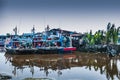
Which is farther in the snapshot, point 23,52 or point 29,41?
point 29,41

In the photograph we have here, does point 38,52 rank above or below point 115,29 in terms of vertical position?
below

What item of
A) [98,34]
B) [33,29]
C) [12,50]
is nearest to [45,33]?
[33,29]

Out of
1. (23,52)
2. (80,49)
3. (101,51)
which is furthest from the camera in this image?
(80,49)

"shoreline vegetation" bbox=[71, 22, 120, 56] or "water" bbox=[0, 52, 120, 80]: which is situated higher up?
"shoreline vegetation" bbox=[71, 22, 120, 56]

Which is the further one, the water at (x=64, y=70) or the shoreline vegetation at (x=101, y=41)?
the shoreline vegetation at (x=101, y=41)

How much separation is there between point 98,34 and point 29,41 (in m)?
12.8

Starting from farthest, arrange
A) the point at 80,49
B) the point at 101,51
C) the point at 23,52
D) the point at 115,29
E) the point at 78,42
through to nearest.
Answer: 1. the point at 78,42
2. the point at 80,49
3. the point at 115,29
4. the point at 101,51
5. the point at 23,52

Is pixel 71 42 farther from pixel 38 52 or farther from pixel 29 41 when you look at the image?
pixel 38 52

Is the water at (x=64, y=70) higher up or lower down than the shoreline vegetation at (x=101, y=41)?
lower down

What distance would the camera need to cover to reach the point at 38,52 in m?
40.7

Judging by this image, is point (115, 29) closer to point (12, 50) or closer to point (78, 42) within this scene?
point (78, 42)

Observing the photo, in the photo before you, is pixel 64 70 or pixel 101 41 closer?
pixel 64 70

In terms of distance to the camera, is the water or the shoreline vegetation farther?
Result: the shoreline vegetation

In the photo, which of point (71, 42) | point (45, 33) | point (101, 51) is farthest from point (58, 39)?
point (101, 51)
